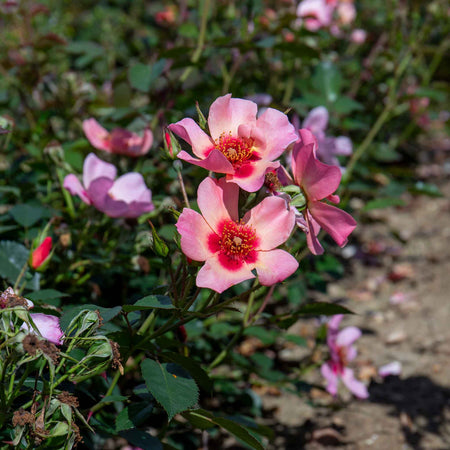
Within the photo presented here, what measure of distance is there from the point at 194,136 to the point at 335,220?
269 millimetres

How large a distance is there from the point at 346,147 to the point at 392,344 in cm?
87

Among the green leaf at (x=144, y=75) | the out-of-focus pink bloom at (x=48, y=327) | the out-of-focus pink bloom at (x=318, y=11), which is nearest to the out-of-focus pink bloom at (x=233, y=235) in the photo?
the out-of-focus pink bloom at (x=48, y=327)

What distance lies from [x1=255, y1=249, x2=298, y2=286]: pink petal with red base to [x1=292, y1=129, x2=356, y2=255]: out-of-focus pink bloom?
0.07m

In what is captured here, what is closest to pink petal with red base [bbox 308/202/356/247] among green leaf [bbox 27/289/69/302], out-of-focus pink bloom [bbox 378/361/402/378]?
green leaf [bbox 27/289/69/302]

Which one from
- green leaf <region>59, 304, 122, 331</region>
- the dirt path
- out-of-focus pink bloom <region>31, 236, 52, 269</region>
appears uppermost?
green leaf <region>59, 304, 122, 331</region>

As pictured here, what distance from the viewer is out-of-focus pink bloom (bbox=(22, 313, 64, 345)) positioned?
0.84 meters

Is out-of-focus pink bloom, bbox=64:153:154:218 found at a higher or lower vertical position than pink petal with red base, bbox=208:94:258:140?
lower

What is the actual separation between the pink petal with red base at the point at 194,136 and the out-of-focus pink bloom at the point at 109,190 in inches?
14.4

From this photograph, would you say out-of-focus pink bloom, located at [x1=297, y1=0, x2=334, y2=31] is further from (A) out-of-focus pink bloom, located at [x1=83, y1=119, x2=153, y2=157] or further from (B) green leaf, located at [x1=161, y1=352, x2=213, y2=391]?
(B) green leaf, located at [x1=161, y1=352, x2=213, y2=391]

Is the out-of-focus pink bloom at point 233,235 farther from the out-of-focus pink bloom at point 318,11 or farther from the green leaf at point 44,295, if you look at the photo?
the out-of-focus pink bloom at point 318,11

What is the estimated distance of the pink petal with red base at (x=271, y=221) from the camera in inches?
33.6

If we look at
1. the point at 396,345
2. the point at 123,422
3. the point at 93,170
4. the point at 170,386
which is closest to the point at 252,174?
the point at 170,386

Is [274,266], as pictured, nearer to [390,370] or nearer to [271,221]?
[271,221]

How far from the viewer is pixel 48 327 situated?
0.86 meters
